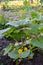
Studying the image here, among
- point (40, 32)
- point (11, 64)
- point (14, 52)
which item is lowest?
point (11, 64)

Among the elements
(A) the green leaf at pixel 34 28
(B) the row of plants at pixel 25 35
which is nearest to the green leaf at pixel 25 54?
(B) the row of plants at pixel 25 35

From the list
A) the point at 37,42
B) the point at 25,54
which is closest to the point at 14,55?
the point at 25,54

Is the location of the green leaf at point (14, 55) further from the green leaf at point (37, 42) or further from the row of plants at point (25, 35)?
the green leaf at point (37, 42)

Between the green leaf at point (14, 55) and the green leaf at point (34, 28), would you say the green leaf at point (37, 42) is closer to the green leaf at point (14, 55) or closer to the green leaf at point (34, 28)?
the green leaf at point (34, 28)

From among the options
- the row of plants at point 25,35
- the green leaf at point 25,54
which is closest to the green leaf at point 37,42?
the row of plants at point 25,35

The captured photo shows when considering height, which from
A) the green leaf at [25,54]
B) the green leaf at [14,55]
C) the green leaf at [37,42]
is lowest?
the green leaf at [14,55]

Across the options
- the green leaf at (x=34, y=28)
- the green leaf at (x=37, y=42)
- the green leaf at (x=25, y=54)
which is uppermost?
the green leaf at (x=34, y=28)

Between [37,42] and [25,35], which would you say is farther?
[25,35]

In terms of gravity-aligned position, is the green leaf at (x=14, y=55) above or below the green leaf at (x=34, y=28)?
below

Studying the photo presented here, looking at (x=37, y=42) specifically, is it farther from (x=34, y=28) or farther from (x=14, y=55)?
(x=14, y=55)

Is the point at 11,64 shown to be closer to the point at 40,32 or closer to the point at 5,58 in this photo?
the point at 5,58

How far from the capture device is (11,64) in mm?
2455

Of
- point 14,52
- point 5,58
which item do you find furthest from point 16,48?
point 5,58

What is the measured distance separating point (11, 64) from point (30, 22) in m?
0.49
